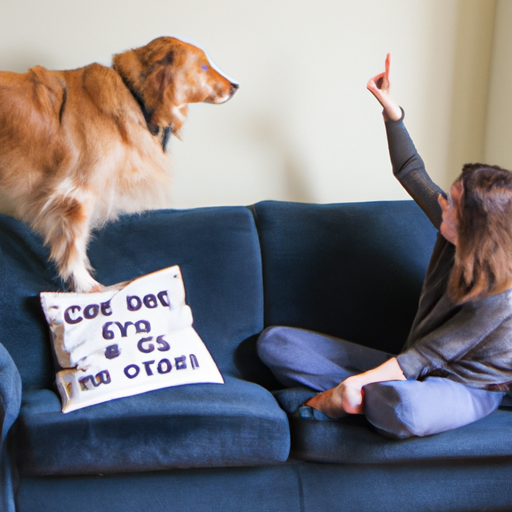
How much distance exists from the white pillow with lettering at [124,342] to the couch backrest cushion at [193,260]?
84mm

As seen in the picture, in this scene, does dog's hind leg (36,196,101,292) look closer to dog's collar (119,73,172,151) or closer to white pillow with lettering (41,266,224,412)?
white pillow with lettering (41,266,224,412)

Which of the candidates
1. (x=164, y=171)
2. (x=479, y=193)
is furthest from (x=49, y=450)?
(x=479, y=193)

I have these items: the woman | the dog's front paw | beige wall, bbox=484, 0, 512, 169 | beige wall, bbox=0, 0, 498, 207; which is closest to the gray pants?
the woman

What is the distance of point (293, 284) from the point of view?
174cm

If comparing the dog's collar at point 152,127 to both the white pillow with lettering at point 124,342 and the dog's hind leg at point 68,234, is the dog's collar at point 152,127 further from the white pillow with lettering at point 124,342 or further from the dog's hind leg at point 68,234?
the white pillow with lettering at point 124,342

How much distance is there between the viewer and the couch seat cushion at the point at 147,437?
1203mm

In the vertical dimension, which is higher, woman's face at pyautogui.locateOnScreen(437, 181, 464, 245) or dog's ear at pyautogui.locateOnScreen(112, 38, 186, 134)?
dog's ear at pyautogui.locateOnScreen(112, 38, 186, 134)

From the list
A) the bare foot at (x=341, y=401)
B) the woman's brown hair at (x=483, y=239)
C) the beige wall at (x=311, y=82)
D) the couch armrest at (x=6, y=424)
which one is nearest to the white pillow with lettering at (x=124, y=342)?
the couch armrest at (x=6, y=424)

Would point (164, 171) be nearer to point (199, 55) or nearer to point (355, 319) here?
point (199, 55)

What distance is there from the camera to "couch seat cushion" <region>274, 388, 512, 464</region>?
125cm

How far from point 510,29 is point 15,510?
2220 millimetres

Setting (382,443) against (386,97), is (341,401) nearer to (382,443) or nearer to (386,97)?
(382,443)

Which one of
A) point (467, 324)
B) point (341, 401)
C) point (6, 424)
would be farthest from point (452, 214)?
point (6, 424)

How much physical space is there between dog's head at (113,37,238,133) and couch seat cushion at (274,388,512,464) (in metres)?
0.98
